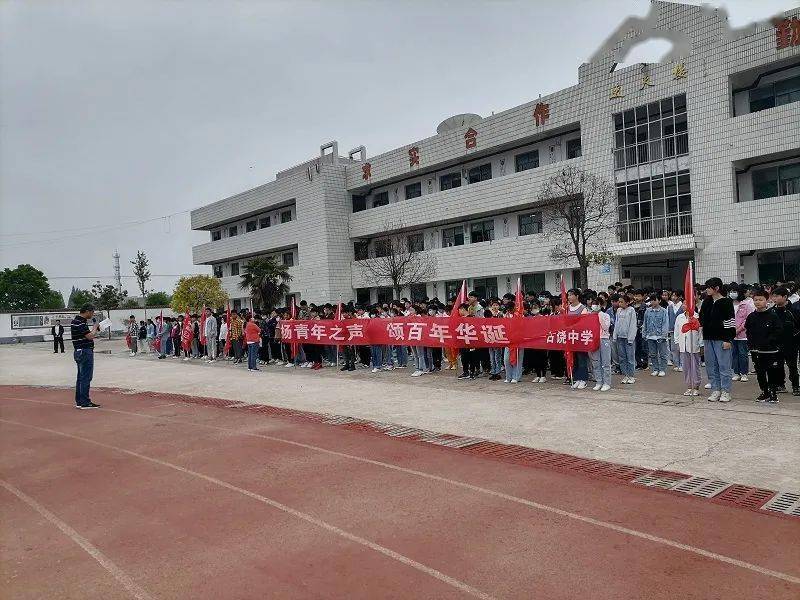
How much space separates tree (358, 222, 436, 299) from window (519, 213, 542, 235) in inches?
210

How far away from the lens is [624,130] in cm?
2427

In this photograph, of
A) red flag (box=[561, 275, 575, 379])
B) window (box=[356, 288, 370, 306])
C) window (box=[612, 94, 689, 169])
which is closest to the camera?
red flag (box=[561, 275, 575, 379])

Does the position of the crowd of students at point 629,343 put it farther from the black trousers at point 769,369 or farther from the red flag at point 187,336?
the red flag at point 187,336

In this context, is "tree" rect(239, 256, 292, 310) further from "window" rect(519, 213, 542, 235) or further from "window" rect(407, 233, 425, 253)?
"window" rect(519, 213, 542, 235)

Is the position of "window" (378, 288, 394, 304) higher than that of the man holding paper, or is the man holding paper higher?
"window" (378, 288, 394, 304)

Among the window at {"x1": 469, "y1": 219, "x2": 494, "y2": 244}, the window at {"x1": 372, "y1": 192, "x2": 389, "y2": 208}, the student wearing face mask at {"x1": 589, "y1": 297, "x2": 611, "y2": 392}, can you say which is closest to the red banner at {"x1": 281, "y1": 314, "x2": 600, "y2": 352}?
the student wearing face mask at {"x1": 589, "y1": 297, "x2": 611, "y2": 392}

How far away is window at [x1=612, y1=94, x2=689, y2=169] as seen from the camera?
22938 millimetres

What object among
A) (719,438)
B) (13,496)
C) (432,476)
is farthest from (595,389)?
(13,496)

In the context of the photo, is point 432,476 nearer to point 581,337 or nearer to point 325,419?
point 325,419

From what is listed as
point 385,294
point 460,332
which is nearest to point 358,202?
point 385,294

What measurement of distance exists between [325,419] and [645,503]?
550 centimetres

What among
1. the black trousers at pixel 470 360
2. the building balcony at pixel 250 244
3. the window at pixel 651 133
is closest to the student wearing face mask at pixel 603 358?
the black trousers at pixel 470 360

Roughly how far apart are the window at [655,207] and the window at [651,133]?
876 mm

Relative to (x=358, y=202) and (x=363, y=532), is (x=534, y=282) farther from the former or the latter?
(x=363, y=532)
